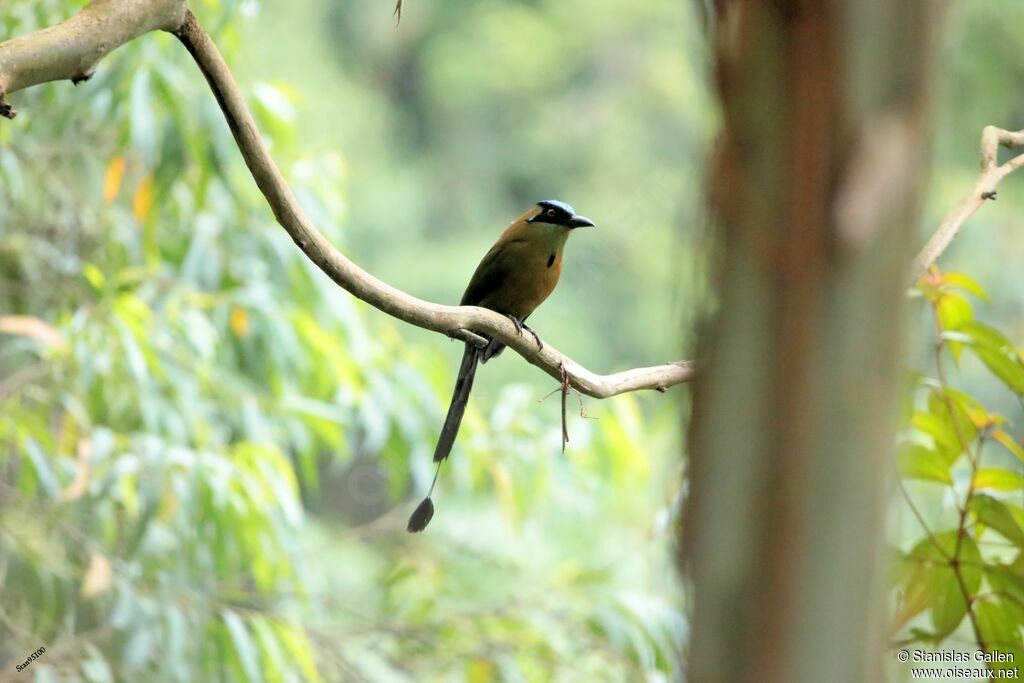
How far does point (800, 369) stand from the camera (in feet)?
2.26

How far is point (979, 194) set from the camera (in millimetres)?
1962

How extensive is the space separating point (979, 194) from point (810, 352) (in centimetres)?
144

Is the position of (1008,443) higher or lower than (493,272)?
lower

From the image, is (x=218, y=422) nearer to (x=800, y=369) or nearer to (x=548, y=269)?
(x=548, y=269)

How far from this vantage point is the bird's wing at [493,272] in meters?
2.91

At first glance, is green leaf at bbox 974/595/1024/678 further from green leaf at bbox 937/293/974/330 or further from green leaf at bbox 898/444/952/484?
green leaf at bbox 937/293/974/330

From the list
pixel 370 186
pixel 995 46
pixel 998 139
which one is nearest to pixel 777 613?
pixel 998 139

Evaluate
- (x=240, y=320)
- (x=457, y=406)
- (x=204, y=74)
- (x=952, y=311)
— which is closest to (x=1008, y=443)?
(x=952, y=311)

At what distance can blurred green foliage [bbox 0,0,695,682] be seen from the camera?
2.99 m

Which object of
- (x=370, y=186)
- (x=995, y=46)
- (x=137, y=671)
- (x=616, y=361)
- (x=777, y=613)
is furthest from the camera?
(x=370, y=186)

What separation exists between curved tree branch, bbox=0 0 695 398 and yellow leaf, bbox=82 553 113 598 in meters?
1.45

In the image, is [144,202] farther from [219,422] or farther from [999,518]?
[999,518]

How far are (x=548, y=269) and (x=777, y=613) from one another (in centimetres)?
226

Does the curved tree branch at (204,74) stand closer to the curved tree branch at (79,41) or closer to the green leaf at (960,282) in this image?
the curved tree branch at (79,41)
